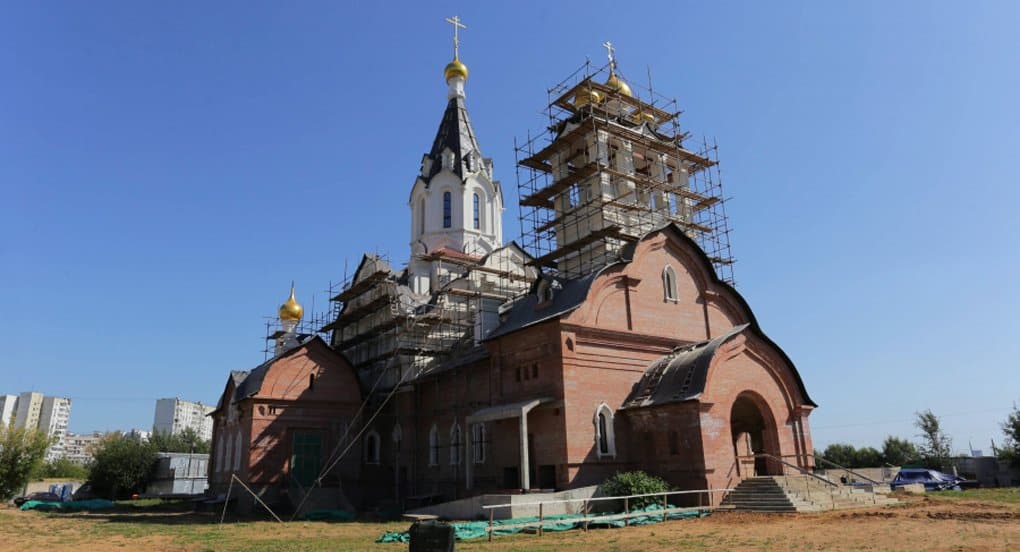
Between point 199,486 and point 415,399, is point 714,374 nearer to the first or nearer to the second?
point 415,399

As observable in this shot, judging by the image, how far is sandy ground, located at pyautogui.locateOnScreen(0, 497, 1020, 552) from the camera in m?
11.2

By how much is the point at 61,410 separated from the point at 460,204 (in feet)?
464

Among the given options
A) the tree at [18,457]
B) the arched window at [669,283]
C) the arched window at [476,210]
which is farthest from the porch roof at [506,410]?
the tree at [18,457]

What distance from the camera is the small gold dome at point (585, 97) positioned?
2803cm

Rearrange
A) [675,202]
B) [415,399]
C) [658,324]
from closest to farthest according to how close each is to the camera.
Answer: [658,324] < [415,399] < [675,202]

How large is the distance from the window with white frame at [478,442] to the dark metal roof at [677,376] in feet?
16.1

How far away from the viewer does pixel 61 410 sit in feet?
455

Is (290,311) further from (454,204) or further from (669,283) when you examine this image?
(669,283)

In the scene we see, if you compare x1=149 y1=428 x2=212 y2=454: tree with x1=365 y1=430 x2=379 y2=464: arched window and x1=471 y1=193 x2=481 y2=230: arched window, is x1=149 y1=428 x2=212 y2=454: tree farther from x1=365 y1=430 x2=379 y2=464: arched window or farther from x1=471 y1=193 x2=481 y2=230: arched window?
x1=471 y1=193 x2=481 y2=230: arched window

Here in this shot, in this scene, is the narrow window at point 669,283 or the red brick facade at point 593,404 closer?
the red brick facade at point 593,404

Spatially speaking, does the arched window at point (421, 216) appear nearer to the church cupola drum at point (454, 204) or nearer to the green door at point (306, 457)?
the church cupola drum at point (454, 204)

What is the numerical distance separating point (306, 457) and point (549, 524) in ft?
46.8

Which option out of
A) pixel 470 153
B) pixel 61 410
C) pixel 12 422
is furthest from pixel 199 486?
pixel 61 410

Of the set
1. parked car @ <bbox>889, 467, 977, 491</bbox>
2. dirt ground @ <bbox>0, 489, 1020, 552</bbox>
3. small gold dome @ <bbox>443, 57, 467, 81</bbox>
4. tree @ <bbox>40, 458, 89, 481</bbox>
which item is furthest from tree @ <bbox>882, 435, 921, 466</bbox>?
tree @ <bbox>40, 458, 89, 481</bbox>
